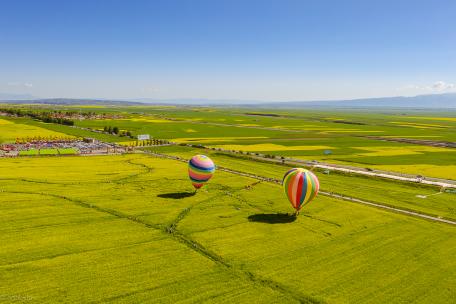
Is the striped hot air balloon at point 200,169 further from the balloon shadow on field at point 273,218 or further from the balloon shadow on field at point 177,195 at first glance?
the balloon shadow on field at point 273,218

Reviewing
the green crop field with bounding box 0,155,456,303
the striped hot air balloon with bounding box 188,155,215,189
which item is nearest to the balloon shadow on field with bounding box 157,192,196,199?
the green crop field with bounding box 0,155,456,303

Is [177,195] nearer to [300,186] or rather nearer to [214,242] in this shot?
[214,242]

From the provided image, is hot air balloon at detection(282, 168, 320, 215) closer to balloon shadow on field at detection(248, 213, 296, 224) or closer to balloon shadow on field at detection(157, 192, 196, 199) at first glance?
balloon shadow on field at detection(248, 213, 296, 224)

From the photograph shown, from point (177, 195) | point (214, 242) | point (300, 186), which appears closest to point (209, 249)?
point (214, 242)

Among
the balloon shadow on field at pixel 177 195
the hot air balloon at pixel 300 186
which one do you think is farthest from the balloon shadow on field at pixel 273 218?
the balloon shadow on field at pixel 177 195

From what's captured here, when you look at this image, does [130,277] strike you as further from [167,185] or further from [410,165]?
[410,165]

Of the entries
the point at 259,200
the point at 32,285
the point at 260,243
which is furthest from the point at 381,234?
the point at 32,285
